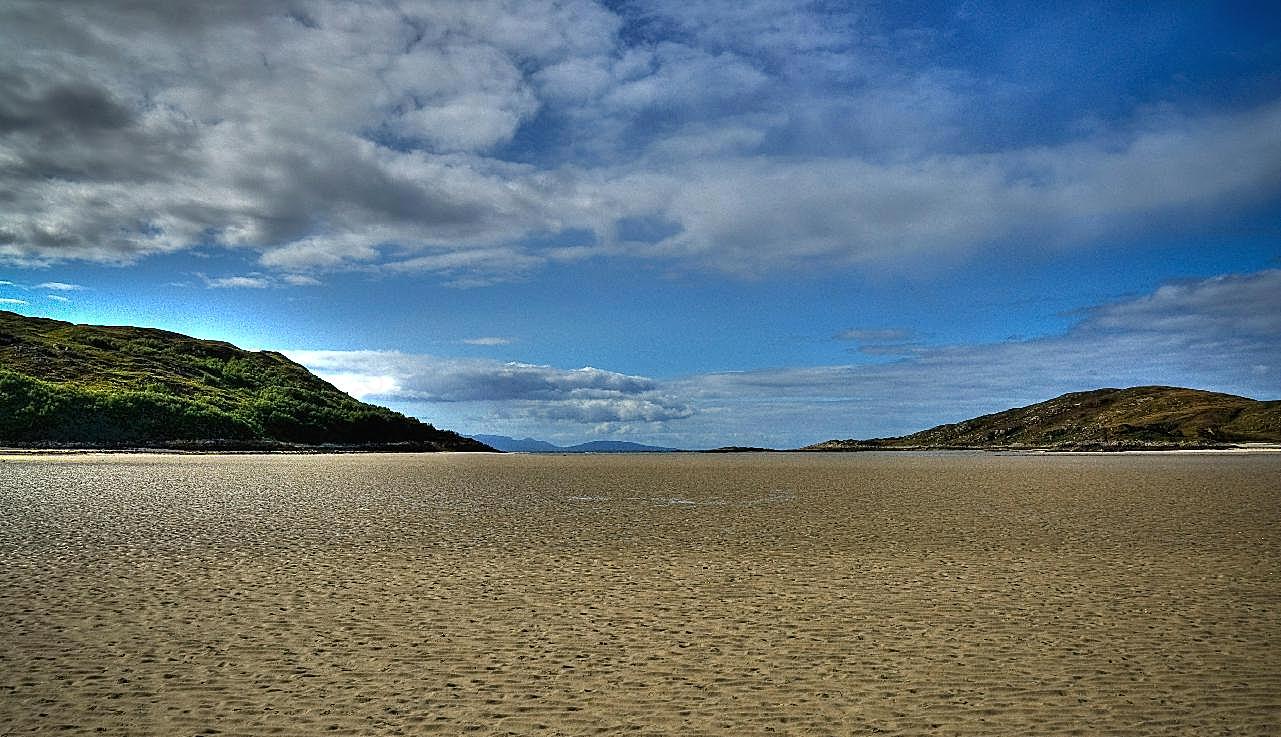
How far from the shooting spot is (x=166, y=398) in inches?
4476

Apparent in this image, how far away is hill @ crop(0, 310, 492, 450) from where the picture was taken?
9519 centimetres

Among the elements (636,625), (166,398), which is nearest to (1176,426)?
(166,398)

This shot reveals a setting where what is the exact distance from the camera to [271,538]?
65.6ft

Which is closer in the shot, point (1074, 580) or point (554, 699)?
point (554, 699)

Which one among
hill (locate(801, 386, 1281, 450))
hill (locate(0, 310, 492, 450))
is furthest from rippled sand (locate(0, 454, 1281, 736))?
hill (locate(801, 386, 1281, 450))

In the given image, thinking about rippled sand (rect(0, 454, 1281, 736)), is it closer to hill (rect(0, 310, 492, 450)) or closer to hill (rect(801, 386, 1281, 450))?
hill (rect(0, 310, 492, 450))

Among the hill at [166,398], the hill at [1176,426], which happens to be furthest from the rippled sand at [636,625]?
the hill at [1176,426]

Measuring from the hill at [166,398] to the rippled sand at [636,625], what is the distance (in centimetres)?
8511

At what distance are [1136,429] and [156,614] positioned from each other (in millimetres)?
189708


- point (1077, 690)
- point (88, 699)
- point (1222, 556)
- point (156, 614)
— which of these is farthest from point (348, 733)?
point (1222, 556)

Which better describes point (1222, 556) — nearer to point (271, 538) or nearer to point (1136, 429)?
point (271, 538)

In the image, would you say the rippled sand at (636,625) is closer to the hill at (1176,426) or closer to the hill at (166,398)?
the hill at (166,398)

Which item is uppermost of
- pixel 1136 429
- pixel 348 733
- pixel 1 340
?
pixel 1 340

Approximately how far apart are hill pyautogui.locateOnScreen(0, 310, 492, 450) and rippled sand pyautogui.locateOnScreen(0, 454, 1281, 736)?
279 ft
